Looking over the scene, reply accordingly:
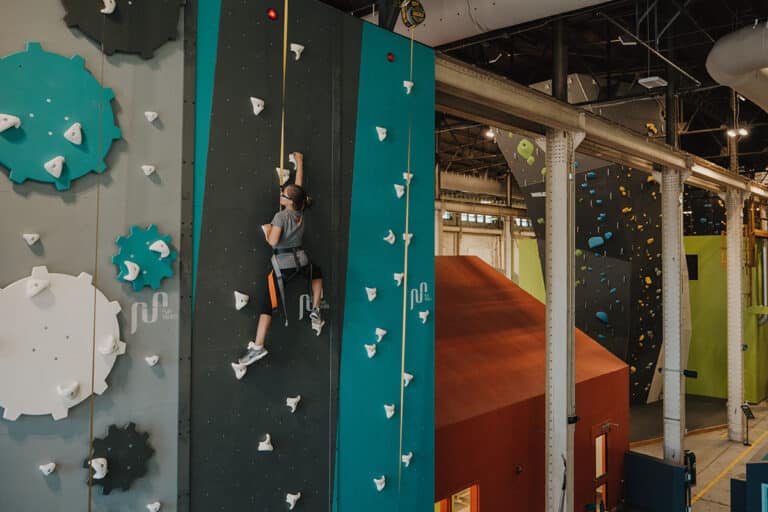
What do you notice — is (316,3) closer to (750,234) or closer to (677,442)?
(677,442)

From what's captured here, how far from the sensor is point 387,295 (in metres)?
3.75

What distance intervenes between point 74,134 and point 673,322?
25.2 feet

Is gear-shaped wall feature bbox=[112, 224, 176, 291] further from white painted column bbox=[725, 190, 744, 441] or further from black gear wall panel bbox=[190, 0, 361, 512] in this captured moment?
white painted column bbox=[725, 190, 744, 441]

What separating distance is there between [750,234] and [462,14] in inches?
417

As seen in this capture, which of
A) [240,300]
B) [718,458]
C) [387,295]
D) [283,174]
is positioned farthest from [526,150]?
[240,300]

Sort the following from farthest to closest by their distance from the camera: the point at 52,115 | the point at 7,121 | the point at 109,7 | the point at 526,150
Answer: the point at 526,150
the point at 109,7
the point at 52,115
the point at 7,121

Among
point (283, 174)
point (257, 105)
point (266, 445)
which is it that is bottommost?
point (266, 445)

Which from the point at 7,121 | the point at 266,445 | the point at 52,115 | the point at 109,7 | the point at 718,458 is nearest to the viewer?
the point at 7,121

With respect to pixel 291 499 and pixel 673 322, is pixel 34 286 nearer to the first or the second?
pixel 291 499

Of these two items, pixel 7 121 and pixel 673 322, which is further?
pixel 673 322

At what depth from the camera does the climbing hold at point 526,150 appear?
Answer: 998cm

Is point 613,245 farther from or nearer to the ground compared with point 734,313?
farther from the ground

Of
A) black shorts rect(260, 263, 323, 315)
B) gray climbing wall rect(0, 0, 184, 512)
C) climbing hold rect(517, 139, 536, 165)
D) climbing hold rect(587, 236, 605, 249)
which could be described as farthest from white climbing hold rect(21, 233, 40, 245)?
climbing hold rect(587, 236, 605, 249)

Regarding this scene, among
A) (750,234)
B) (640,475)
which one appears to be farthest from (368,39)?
(750,234)
